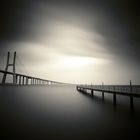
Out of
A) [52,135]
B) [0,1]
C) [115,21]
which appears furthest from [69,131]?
[0,1]

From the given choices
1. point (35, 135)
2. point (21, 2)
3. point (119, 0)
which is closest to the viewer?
point (119, 0)

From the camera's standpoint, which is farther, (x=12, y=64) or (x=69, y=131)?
(x=12, y=64)

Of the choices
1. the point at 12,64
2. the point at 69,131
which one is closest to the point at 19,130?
the point at 69,131

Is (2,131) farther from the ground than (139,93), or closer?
closer

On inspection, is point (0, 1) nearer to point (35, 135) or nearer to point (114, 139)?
point (35, 135)

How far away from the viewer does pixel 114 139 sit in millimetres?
9266

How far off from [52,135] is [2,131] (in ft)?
10.2

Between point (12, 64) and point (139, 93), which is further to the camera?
point (12, 64)

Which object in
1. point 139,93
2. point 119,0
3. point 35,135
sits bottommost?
point 35,135

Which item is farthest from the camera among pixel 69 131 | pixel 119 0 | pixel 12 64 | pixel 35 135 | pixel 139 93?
pixel 12 64

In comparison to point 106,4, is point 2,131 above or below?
below

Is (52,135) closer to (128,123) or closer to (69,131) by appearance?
(69,131)

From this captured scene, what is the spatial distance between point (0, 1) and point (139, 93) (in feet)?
44.8

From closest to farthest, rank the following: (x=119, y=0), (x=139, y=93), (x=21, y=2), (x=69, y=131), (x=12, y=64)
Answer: (x=119, y=0)
(x=21, y=2)
(x=69, y=131)
(x=139, y=93)
(x=12, y=64)
